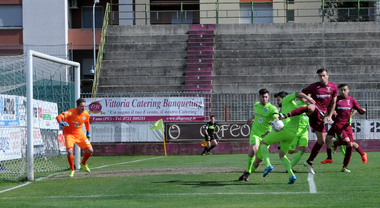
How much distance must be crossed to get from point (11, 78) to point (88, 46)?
23228 millimetres

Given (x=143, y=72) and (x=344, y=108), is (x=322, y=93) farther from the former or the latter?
(x=143, y=72)

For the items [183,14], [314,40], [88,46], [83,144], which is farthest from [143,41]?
A: [83,144]

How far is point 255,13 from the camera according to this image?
36.2 meters

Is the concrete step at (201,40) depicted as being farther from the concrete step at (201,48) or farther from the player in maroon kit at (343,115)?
the player in maroon kit at (343,115)

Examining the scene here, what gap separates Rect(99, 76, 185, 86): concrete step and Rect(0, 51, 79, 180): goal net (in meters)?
9.03

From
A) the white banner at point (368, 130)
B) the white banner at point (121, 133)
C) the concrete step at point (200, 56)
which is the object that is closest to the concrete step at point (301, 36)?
the concrete step at point (200, 56)

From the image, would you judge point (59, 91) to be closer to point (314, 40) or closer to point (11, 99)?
point (11, 99)

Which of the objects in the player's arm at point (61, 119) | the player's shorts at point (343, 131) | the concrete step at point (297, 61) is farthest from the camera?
the concrete step at point (297, 61)

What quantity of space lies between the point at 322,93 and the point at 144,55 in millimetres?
21293

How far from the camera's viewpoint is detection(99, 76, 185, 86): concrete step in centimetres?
2912

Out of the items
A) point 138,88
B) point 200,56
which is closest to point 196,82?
point 200,56

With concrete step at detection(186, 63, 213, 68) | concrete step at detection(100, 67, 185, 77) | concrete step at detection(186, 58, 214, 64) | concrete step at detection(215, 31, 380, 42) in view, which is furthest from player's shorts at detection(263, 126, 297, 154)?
concrete step at detection(215, 31, 380, 42)

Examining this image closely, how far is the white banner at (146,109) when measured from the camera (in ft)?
79.2

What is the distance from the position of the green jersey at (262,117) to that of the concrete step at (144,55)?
69.3ft
